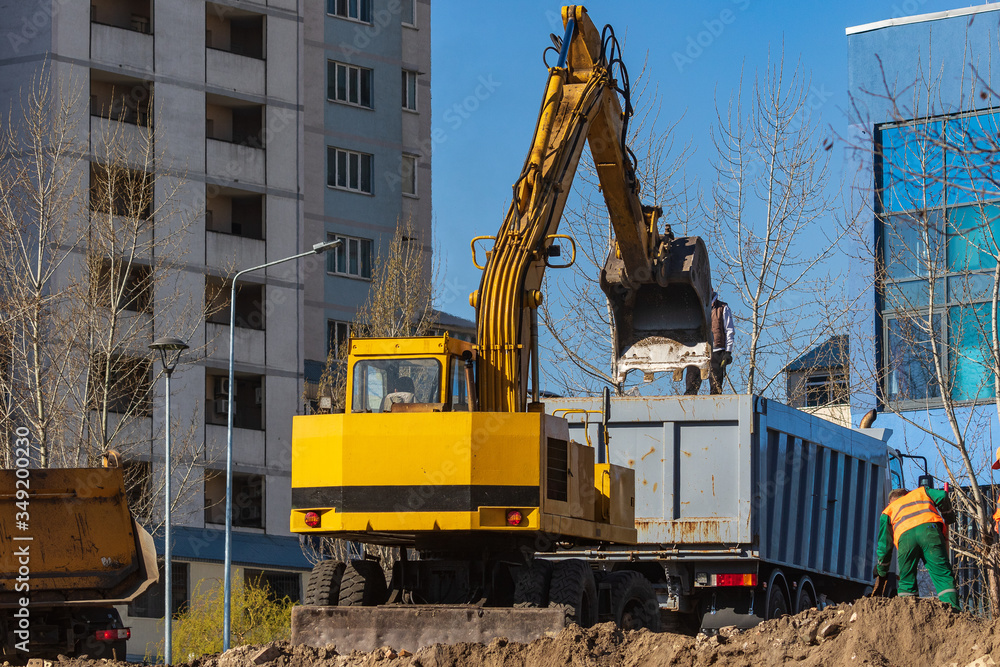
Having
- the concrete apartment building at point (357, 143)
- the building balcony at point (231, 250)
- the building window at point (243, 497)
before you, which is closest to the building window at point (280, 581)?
the building window at point (243, 497)

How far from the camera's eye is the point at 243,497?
3803cm

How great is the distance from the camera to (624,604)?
1315 centimetres

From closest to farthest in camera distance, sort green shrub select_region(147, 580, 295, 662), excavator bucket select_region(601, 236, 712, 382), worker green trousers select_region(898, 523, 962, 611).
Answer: worker green trousers select_region(898, 523, 962, 611) → excavator bucket select_region(601, 236, 712, 382) → green shrub select_region(147, 580, 295, 662)

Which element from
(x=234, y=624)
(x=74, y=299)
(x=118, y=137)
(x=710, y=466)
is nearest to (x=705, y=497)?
(x=710, y=466)

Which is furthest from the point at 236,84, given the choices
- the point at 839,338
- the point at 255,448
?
the point at 839,338

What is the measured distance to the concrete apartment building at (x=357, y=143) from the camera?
4322 centimetres

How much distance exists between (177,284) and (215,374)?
3230mm

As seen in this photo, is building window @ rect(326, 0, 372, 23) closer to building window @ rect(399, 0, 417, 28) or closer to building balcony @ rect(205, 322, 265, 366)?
building window @ rect(399, 0, 417, 28)

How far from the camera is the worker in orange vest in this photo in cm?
1159

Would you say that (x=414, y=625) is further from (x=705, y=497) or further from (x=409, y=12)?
(x=409, y=12)

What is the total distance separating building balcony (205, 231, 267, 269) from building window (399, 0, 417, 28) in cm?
1130

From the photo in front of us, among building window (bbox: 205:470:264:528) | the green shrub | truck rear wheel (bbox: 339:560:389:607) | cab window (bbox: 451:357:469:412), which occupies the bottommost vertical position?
the green shrub

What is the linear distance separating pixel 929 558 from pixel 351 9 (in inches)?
1428

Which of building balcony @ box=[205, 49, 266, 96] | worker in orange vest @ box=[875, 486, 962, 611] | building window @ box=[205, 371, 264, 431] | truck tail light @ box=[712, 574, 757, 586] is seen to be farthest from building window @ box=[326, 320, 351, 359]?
worker in orange vest @ box=[875, 486, 962, 611]
